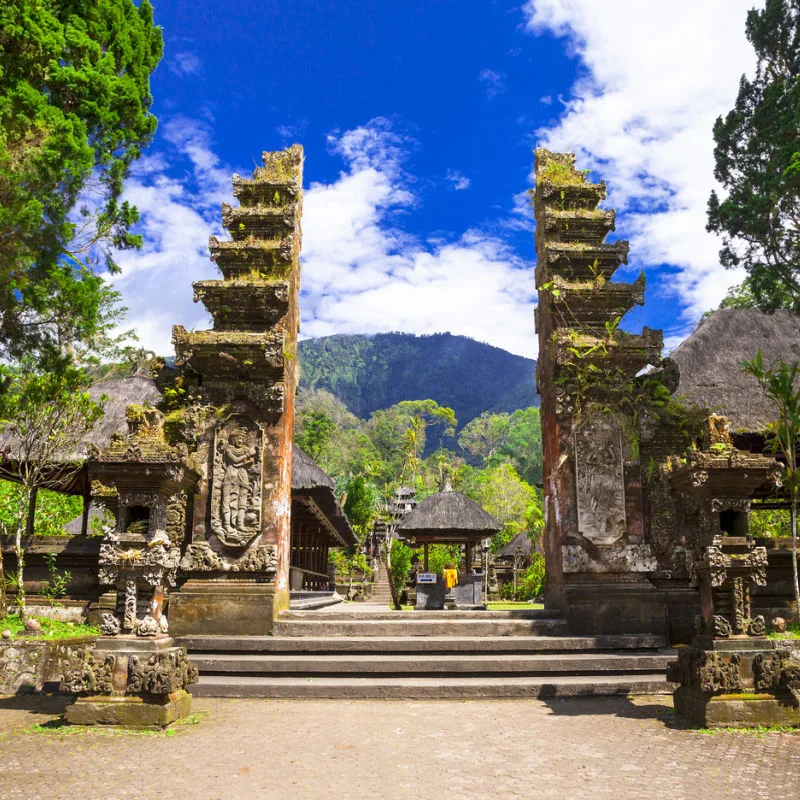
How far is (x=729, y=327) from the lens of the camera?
1984 centimetres

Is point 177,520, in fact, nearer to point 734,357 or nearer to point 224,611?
point 224,611

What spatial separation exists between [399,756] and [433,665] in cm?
306

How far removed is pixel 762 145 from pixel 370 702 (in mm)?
16121

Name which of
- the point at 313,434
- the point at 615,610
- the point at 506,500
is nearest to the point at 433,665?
the point at 615,610

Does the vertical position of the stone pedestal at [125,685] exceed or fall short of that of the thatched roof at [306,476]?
it falls short

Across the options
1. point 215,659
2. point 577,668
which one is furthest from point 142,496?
point 577,668

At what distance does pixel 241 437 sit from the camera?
10.6m

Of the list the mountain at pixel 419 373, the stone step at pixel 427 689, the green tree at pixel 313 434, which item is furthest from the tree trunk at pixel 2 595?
the mountain at pixel 419 373

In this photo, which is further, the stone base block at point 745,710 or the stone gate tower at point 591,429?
the stone gate tower at point 591,429

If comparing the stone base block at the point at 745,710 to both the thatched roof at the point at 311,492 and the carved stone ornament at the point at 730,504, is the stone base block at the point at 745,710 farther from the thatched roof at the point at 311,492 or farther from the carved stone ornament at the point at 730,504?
the thatched roof at the point at 311,492

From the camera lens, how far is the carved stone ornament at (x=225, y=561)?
33.0 feet

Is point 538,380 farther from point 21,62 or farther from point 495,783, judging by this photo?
point 21,62

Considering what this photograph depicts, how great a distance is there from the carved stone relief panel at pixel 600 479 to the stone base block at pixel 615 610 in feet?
2.43

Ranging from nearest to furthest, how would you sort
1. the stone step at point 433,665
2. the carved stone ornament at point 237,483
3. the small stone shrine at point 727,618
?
the small stone shrine at point 727,618
the stone step at point 433,665
the carved stone ornament at point 237,483
